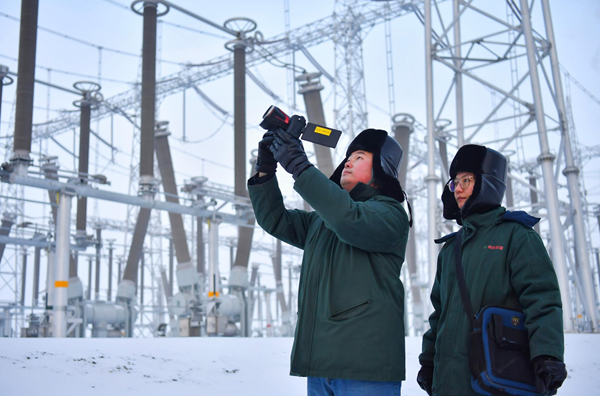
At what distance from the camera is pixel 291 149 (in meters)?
2.21

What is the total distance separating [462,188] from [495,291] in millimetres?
564

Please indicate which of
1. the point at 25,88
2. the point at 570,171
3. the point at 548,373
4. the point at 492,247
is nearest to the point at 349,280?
the point at 492,247

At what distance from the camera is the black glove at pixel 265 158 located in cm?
239

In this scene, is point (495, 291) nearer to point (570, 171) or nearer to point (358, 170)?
point (358, 170)

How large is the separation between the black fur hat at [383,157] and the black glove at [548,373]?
0.84 meters

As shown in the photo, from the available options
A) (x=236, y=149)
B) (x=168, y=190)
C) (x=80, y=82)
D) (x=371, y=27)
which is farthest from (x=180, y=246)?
(x=371, y=27)

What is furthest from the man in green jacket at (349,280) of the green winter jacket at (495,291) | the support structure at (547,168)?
the support structure at (547,168)

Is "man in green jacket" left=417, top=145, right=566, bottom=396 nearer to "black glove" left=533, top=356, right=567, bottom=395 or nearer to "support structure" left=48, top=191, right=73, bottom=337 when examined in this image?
"black glove" left=533, top=356, right=567, bottom=395

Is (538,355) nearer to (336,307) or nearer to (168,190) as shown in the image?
(336,307)

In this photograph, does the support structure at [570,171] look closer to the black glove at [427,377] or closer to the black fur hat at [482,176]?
the black fur hat at [482,176]

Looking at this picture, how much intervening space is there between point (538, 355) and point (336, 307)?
72 centimetres

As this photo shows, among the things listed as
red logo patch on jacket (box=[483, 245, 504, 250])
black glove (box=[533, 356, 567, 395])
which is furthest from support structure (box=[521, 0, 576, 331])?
black glove (box=[533, 356, 567, 395])

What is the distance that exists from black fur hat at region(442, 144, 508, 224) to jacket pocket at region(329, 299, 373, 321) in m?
0.73

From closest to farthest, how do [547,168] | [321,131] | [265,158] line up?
[321,131]
[265,158]
[547,168]
